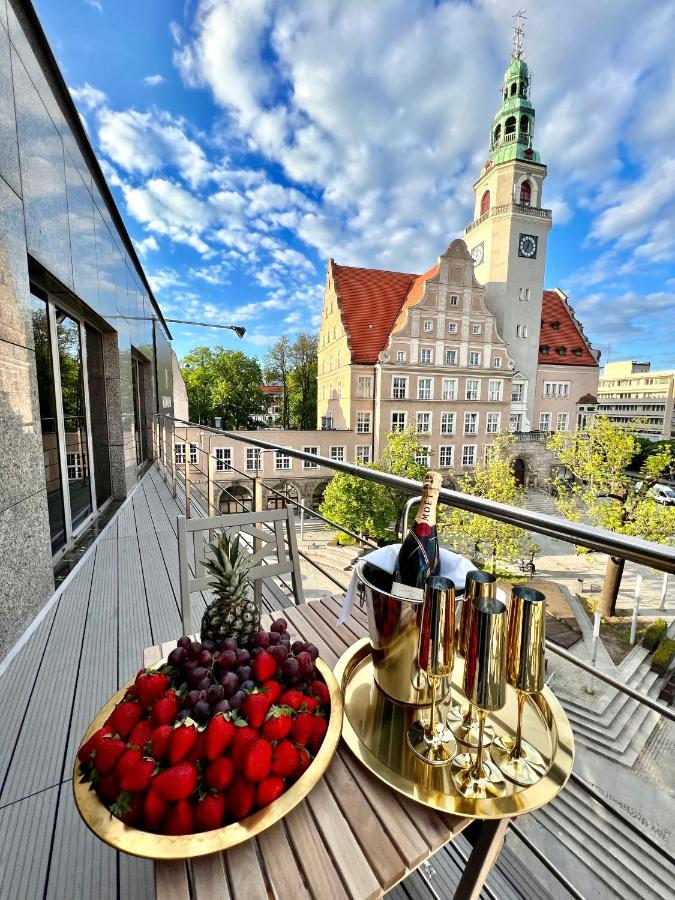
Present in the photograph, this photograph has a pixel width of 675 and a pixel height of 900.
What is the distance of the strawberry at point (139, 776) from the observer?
1.60 feet

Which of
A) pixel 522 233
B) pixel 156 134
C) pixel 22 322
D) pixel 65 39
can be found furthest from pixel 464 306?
pixel 22 322

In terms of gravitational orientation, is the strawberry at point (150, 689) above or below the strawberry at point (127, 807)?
above

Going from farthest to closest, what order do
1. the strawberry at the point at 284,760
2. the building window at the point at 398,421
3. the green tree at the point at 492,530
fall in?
the building window at the point at 398,421 < the green tree at the point at 492,530 < the strawberry at the point at 284,760

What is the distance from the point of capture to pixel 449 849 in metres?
1.27

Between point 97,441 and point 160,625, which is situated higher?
point 97,441

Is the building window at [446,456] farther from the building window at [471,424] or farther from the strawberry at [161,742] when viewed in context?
the strawberry at [161,742]

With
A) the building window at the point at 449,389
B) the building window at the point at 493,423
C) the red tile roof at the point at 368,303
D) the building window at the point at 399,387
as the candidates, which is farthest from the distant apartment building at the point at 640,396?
the building window at the point at 399,387

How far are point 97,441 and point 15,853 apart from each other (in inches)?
144

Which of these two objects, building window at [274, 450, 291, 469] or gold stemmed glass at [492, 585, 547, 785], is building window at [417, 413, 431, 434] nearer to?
building window at [274, 450, 291, 469]

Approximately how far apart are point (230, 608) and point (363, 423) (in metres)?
18.2

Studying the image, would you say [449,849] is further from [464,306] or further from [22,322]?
[464,306]

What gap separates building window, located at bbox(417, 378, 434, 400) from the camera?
19.2 meters

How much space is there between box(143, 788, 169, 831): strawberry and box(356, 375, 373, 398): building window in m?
18.5

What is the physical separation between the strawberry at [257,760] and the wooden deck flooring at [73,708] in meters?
0.81
